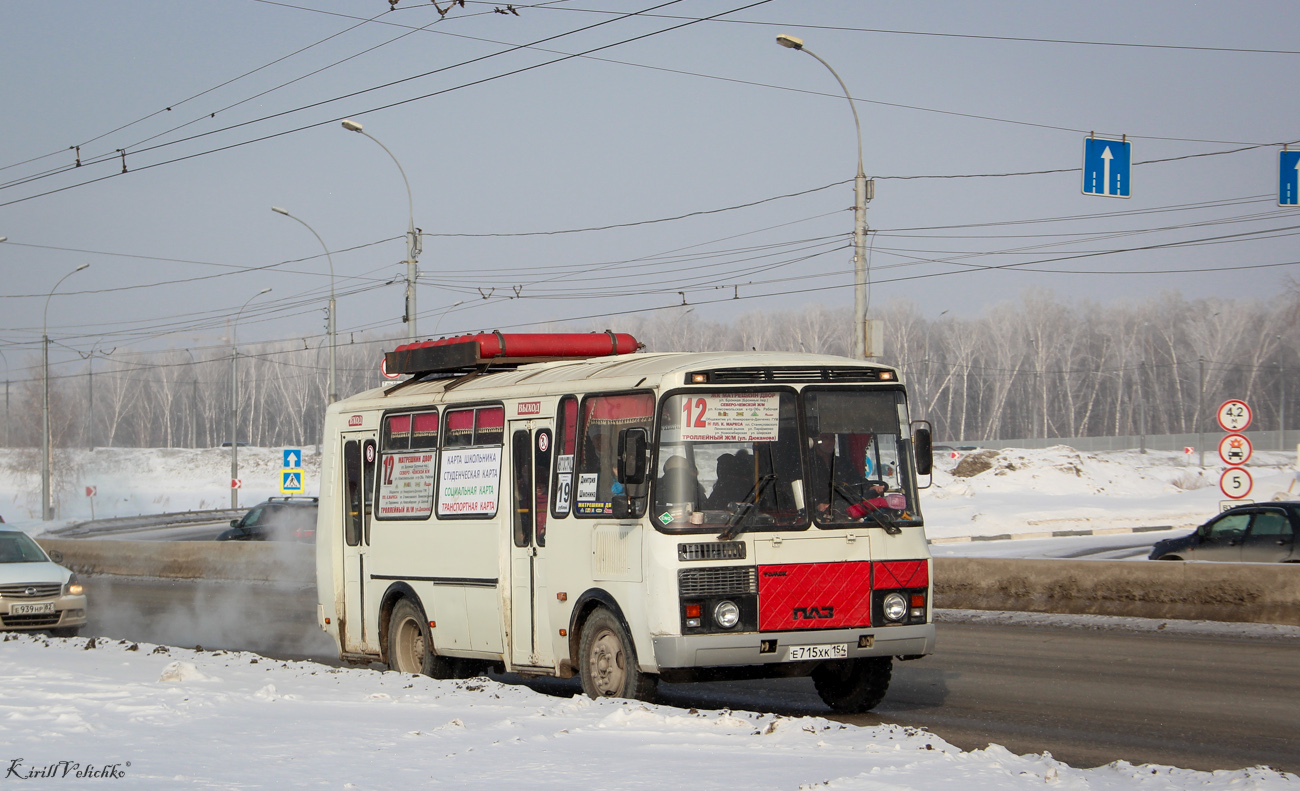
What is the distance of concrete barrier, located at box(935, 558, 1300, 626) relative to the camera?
15.3m

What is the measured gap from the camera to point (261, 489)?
276ft

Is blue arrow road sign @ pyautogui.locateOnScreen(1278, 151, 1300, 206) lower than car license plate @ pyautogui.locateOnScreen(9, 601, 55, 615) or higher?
higher

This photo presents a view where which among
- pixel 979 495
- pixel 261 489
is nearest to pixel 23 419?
pixel 261 489

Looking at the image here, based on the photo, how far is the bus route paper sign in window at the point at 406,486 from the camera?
39.7ft

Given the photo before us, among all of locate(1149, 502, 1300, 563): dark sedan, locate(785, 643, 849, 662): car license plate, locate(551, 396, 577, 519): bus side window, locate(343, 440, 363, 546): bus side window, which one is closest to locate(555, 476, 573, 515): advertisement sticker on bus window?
locate(551, 396, 577, 519): bus side window

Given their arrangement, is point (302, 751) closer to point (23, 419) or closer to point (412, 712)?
point (412, 712)

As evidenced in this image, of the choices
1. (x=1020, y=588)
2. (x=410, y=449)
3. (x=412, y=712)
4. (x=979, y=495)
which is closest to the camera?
(x=412, y=712)

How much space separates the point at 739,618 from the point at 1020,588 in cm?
998

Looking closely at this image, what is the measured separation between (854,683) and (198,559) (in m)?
23.9

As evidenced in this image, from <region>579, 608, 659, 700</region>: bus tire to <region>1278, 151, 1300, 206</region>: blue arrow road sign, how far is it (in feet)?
53.5

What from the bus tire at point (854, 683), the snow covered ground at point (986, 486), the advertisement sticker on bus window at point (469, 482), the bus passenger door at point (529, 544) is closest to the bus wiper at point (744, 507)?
the bus tire at point (854, 683)

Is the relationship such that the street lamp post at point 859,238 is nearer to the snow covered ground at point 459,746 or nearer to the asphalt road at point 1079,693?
the asphalt road at point 1079,693

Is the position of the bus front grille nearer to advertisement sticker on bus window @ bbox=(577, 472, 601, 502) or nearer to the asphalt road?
advertisement sticker on bus window @ bbox=(577, 472, 601, 502)

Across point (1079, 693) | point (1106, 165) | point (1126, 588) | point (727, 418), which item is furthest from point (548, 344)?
point (1106, 165)
